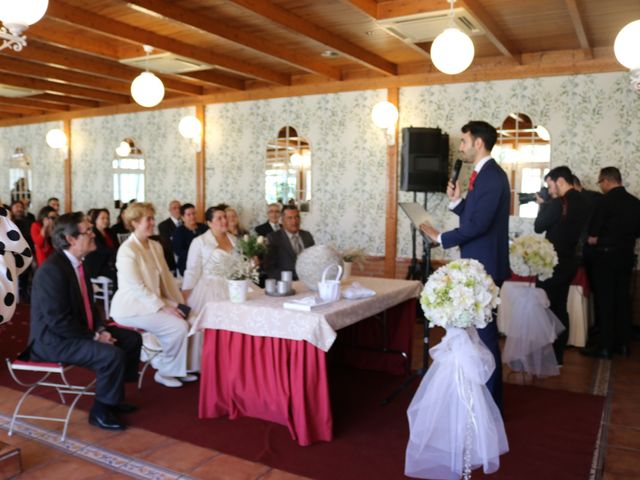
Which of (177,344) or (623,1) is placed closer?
(177,344)

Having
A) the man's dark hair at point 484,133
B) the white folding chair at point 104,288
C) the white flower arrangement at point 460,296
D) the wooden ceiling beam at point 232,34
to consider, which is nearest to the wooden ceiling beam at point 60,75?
the white folding chair at point 104,288

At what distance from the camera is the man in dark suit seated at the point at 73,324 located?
345cm

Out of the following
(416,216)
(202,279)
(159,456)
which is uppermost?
(416,216)

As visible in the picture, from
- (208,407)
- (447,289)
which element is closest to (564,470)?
(447,289)

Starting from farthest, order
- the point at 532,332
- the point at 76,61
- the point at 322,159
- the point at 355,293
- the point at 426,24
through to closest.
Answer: the point at 322,159 < the point at 76,61 < the point at 426,24 < the point at 532,332 < the point at 355,293

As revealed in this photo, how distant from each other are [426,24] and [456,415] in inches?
141

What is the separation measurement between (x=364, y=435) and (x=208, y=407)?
1.03 meters

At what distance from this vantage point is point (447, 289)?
8.93 feet

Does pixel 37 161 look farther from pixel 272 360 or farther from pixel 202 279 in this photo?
pixel 272 360

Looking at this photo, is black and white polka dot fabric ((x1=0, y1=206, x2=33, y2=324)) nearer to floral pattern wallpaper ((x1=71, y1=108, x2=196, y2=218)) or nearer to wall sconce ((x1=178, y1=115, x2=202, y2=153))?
wall sconce ((x1=178, y1=115, x2=202, y2=153))

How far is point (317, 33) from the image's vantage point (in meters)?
5.70

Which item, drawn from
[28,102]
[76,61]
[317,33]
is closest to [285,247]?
[317,33]

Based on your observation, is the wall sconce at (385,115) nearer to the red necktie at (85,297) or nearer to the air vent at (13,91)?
the red necktie at (85,297)

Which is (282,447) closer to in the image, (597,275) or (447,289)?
(447,289)
